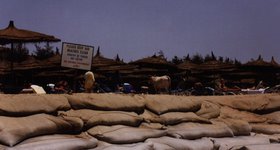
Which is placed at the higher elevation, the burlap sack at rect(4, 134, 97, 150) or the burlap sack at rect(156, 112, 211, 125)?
the burlap sack at rect(156, 112, 211, 125)

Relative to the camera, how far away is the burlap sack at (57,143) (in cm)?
513

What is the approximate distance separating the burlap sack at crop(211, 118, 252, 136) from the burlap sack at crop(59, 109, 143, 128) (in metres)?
1.78

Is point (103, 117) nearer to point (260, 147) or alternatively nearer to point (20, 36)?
point (260, 147)

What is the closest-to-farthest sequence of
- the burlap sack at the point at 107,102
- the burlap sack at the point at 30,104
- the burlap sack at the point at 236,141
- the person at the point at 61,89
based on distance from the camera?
the burlap sack at the point at 30,104 < the burlap sack at the point at 107,102 < the burlap sack at the point at 236,141 < the person at the point at 61,89

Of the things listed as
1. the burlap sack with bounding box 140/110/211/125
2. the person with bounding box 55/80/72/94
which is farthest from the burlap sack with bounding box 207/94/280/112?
the person with bounding box 55/80/72/94

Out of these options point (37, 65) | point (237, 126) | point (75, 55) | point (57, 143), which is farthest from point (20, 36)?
point (57, 143)

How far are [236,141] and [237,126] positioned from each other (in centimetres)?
43

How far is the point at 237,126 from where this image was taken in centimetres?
800

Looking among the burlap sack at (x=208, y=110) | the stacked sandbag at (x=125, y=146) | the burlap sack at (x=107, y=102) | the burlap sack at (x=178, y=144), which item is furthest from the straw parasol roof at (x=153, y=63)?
the stacked sandbag at (x=125, y=146)

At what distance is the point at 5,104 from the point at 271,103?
16.7 feet

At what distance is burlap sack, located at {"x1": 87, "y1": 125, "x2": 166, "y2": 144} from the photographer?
610 cm

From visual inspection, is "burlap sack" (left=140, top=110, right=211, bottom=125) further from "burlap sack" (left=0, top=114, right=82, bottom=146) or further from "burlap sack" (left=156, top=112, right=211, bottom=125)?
"burlap sack" (left=0, top=114, right=82, bottom=146)

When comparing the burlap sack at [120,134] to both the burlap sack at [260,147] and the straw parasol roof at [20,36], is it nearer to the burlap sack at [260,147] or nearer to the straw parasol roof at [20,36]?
the burlap sack at [260,147]

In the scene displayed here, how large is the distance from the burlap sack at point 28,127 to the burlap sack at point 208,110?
2.67 metres
